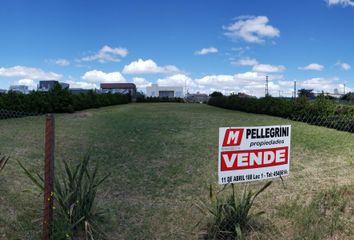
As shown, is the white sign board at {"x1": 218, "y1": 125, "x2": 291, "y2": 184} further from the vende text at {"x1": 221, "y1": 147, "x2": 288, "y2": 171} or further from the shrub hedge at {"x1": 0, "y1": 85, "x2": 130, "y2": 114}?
the shrub hedge at {"x1": 0, "y1": 85, "x2": 130, "y2": 114}

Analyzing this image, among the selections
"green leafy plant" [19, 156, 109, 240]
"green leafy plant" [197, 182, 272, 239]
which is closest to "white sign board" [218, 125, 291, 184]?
"green leafy plant" [197, 182, 272, 239]

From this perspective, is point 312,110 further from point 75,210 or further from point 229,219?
point 75,210

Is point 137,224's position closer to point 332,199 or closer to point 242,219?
point 242,219

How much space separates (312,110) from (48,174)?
484 inches

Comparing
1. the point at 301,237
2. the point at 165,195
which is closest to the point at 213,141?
the point at 165,195

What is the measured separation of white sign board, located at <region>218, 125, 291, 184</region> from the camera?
3.19 meters

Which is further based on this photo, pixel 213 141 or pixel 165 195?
pixel 213 141

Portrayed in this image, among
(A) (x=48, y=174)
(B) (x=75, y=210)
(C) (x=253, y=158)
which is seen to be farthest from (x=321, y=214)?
(A) (x=48, y=174)

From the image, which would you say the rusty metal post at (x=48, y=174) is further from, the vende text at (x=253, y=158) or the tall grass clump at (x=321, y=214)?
the tall grass clump at (x=321, y=214)

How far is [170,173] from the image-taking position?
562 cm

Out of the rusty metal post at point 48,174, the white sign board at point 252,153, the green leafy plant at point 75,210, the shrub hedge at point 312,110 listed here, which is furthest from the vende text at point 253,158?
the shrub hedge at point 312,110

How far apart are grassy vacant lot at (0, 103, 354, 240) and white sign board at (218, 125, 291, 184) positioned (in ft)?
2.03

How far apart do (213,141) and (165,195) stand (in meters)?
4.09

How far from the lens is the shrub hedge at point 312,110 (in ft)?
38.2
